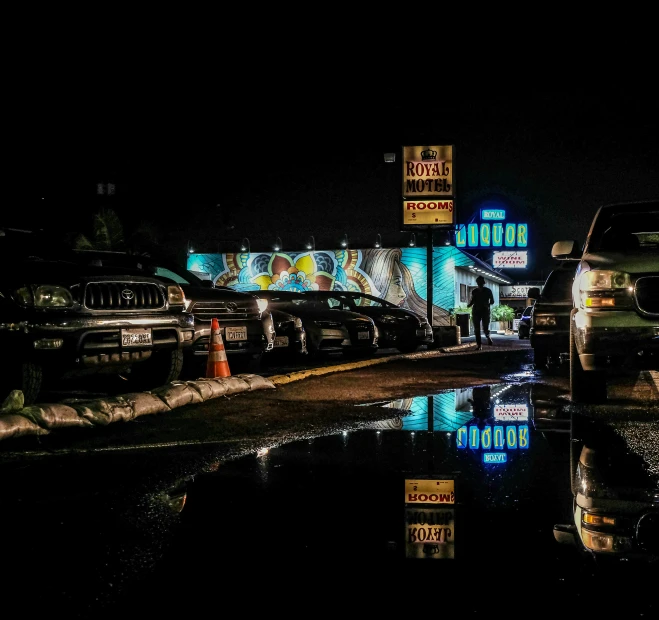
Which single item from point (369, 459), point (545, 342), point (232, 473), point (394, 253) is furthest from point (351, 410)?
point (394, 253)

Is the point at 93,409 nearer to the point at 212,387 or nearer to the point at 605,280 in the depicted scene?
the point at 212,387

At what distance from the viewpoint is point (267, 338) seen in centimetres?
1052

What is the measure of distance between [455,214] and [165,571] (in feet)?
77.8

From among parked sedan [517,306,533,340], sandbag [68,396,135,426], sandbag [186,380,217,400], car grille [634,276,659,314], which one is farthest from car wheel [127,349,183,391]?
parked sedan [517,306,533,340]

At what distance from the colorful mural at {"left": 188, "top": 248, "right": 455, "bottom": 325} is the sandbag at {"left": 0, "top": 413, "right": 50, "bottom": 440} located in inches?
1121

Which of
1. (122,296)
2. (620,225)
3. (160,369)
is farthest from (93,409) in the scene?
(620,225)

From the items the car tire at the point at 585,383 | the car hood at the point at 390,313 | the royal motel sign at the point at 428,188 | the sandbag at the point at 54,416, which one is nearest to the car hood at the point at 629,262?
the car tire at the point at 585,383

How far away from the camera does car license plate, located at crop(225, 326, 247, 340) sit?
33.2ft

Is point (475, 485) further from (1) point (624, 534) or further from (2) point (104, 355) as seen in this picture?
(2) point (104, 355)

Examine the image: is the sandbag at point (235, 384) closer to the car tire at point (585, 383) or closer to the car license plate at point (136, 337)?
the car license plate at point (136, 337)

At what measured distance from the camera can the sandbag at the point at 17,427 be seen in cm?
586

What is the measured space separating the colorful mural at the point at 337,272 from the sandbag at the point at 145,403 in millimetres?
27117

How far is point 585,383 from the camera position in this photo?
781cm

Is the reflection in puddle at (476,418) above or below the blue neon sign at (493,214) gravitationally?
below
